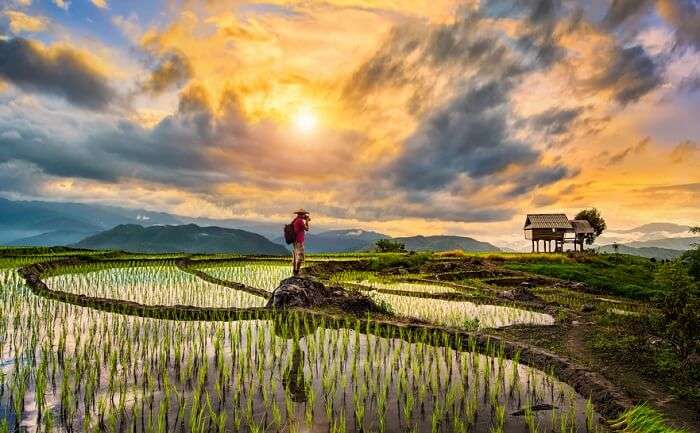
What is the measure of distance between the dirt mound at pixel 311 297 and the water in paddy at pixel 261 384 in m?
2.53

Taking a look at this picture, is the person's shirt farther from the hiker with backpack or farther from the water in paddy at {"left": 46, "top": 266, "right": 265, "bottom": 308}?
the water in paddy at {"left": 46, "top": 266, "right": 265, "bottom": 308}

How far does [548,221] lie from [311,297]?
48.5m

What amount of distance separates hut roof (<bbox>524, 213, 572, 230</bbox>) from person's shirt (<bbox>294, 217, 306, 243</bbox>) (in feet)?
145

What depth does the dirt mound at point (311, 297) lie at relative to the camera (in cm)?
1194

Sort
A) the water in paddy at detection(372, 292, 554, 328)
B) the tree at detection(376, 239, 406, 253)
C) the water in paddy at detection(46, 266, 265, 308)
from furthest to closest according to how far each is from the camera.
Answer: the tree at detection(376, 239, 406, 253), the water in paddy at detection(46, 266, 265, 308), the water in paddy at detection(372, 292, 554, 328)

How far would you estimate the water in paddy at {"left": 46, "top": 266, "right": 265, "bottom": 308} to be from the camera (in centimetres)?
1352

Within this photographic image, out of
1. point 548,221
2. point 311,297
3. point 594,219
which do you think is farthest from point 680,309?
point 594,219

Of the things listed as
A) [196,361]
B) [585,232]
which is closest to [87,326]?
[196,361]

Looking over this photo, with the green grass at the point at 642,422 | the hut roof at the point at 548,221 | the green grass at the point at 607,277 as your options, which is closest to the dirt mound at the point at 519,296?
the green grass at the point at 607,277

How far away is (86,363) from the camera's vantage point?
6.70 m

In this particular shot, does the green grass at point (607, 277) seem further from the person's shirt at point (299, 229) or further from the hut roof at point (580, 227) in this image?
the hut roof at point (580, 227)

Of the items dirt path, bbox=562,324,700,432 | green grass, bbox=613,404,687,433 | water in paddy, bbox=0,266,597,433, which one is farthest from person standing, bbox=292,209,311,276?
green grass, bbox=613,404,687,433

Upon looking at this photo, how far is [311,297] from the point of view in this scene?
40.5 ft

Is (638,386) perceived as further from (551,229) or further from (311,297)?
(551,229)
